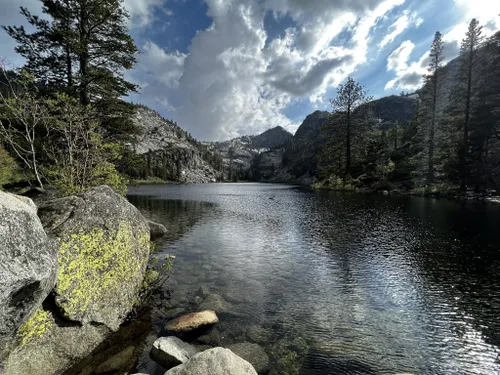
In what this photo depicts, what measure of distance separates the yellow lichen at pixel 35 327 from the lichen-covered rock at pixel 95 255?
38cm

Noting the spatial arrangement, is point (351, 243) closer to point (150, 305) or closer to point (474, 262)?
point (474, 262)

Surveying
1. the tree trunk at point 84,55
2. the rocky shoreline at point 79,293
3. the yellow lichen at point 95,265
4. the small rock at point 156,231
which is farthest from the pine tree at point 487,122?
the tree trunk at point 84,55

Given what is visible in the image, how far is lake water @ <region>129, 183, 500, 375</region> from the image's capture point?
7762 millimetres

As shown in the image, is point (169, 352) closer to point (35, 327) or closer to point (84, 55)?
point (35, 327)

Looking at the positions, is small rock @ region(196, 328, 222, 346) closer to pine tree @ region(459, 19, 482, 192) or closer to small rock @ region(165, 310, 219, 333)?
small rock @ region(165, 310, 219, 333)

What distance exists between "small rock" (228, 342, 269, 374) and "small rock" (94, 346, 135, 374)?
294cm

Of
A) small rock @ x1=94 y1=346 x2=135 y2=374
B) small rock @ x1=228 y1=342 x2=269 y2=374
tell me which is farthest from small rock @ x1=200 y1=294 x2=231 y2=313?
small rock @ x1=94 y1=346 x2=135 y2=374

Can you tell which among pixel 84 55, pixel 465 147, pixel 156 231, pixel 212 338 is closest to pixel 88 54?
pixel 84 55

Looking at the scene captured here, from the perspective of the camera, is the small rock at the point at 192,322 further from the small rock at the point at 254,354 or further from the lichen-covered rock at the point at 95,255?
the lichen-covered rock at the point at 95,255

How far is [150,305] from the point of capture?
34.0ft

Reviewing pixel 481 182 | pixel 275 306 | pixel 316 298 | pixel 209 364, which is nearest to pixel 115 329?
pixel 209 364

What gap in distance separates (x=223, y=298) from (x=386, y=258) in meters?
10.5

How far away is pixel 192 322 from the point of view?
881cm

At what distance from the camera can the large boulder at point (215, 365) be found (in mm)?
5871
